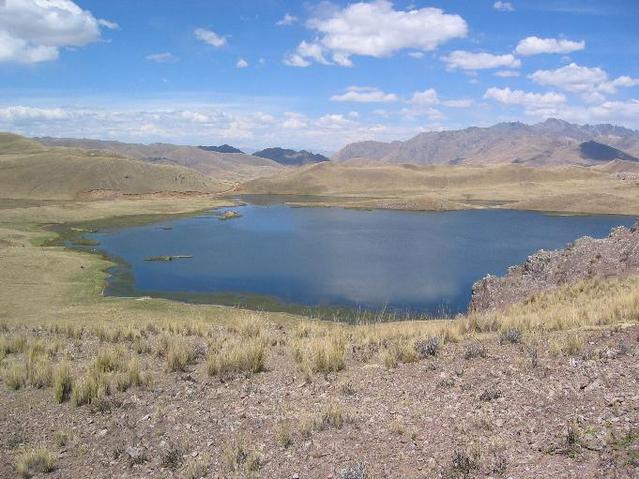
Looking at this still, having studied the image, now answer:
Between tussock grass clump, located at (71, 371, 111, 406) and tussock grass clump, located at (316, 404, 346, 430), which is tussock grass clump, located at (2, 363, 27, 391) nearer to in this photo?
tussock grass clump, located at (71, 371, 111, 406)

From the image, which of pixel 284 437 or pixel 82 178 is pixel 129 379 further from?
pixel 82 178

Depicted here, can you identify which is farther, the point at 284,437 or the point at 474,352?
the point at 474,352

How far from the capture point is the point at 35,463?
7.04 metres

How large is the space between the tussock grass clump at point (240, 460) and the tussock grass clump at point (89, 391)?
3005mm

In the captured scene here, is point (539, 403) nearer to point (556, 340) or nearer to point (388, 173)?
point (556, 340)

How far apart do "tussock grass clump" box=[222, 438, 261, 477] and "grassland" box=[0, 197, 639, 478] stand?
3 cm

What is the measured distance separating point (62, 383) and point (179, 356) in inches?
86.9

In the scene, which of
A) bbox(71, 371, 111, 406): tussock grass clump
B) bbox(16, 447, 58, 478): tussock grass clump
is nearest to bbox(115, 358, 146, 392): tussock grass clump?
bbox(71, 371, 111, 406): tussock grass clump

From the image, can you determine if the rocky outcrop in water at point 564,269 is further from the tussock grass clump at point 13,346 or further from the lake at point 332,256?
the tussock grass clump at point 13,346

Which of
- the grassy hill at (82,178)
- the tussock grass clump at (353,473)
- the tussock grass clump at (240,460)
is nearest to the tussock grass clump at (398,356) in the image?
the tussock grass clump at (240,460)

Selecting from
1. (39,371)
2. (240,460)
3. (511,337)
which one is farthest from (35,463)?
(511,337)

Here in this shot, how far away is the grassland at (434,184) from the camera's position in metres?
122

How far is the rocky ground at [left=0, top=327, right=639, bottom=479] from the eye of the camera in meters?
6.07

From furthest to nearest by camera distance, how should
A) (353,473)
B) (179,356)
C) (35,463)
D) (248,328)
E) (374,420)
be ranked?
(248,328)
(179,356)
(374,420)
(35,463)
(353,473)
